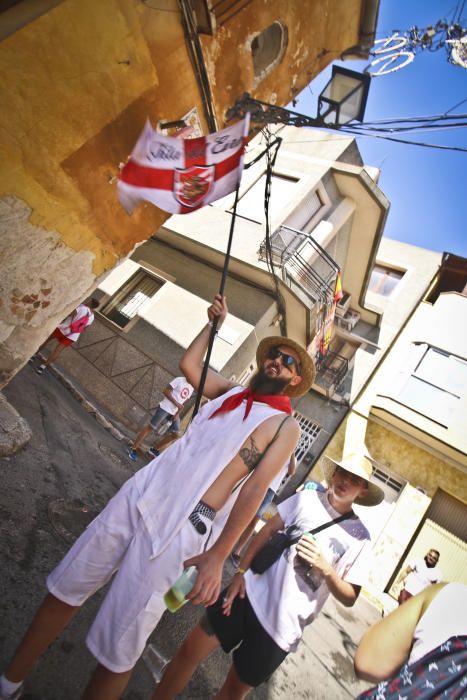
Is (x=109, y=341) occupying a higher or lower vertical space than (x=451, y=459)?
lower

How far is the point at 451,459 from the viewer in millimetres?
11930

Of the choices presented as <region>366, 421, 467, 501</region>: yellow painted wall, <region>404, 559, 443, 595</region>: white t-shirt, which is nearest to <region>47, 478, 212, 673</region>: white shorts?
<region>404, 559, 443, 595</region>: white t-shirt

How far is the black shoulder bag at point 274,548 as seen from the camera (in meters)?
2.60

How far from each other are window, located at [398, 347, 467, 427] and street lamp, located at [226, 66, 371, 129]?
10890 mm

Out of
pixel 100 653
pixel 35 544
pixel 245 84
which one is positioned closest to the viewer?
pixel 100 653

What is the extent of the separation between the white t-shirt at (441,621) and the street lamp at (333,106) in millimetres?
6333

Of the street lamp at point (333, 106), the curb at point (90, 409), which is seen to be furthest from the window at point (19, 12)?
the curb at point (90, 409)

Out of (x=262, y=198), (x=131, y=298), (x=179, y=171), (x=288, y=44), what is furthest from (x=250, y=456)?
(x=262, y=198)

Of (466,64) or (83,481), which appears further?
(466,64)

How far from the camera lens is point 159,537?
191cm

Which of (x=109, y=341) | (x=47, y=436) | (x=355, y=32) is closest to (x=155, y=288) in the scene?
(x=109, y=341)

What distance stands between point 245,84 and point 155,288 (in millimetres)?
6843

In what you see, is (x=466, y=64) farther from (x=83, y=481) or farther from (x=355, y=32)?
(x=83, y=481)

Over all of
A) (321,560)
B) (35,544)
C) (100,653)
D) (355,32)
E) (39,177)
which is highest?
(355,32)
